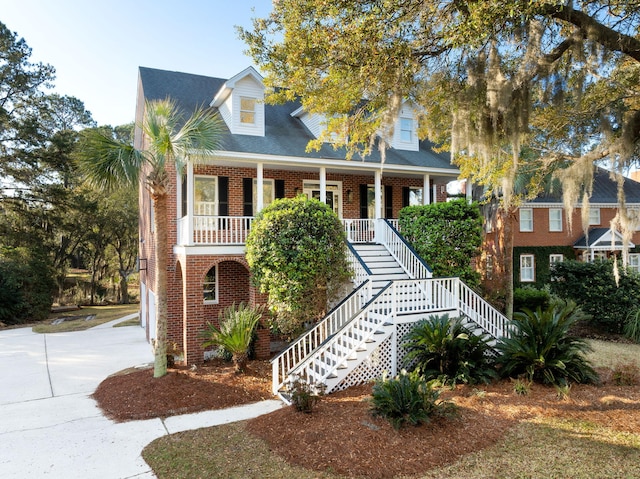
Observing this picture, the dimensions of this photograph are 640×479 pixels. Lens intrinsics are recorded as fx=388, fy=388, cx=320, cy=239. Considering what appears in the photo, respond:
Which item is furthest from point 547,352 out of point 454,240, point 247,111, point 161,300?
point 247,111

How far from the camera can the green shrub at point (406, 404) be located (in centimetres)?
543

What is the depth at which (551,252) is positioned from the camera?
23.7m

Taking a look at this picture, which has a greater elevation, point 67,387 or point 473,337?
point 473,337

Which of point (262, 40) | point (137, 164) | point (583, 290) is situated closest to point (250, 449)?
point (137, 164)

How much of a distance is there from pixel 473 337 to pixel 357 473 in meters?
4.37

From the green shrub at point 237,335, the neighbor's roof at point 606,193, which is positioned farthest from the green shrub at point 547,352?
the neighbor's roof at point 606,193

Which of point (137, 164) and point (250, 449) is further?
point (137, 164)

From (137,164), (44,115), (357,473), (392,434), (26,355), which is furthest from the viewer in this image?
(44,115)

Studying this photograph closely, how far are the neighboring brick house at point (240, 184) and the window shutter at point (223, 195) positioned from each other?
1.2 inches

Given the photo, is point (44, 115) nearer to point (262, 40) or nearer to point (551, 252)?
point (262, 40)

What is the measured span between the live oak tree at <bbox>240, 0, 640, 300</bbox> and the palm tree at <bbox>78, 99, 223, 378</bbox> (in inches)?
86.8

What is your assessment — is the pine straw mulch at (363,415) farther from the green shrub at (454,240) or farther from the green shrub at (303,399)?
the green shrub at (454,240)

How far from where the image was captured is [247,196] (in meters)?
12.8

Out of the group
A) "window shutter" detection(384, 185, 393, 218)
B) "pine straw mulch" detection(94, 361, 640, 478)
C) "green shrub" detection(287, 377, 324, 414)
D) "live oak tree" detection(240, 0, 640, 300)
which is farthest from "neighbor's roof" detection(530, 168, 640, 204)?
"green shrub" detection(287, 377, 324, 414)
